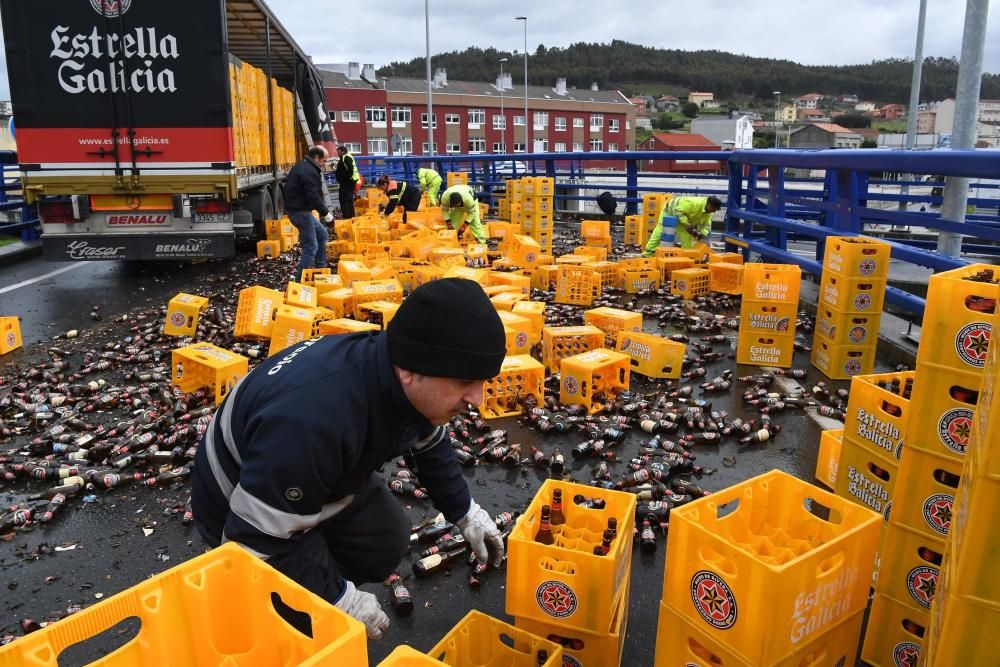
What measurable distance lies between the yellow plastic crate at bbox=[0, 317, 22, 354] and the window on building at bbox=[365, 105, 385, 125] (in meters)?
69.5

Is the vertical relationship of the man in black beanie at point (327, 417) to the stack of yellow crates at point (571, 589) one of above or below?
above

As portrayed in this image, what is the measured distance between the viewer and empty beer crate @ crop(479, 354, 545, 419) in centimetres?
608

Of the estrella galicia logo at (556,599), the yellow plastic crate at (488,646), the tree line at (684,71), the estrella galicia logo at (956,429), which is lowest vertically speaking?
the yellow plastic crate at (488,646)

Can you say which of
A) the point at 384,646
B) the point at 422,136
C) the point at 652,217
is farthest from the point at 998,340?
the point at 422,136

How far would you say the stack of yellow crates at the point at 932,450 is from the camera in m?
2.77

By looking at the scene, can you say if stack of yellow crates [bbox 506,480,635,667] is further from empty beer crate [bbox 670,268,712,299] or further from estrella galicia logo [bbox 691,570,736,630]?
empty beer crate [bbox 670,268,712,299]

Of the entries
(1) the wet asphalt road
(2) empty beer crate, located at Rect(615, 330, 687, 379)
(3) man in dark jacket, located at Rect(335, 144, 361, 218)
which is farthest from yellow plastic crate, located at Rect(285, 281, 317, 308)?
(3) man in dark jacket, located at Rect(335, 144, 361, 218)

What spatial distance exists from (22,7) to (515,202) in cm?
1016

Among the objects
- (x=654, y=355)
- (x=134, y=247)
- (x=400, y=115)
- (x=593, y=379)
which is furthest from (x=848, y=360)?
(x=400, y=115)

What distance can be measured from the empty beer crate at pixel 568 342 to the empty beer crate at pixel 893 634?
13.2ft

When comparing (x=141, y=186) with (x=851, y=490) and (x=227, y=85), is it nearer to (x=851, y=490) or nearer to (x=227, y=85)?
(x=227, y=85)

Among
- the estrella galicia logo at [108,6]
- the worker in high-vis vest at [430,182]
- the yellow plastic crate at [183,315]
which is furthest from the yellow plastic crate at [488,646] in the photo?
the worker in high-vis vest at [430,182]

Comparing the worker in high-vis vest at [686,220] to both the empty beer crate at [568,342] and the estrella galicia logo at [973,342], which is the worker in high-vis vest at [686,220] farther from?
the estrella galicia logo at [973,342]

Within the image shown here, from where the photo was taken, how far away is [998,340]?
214 centimetres
